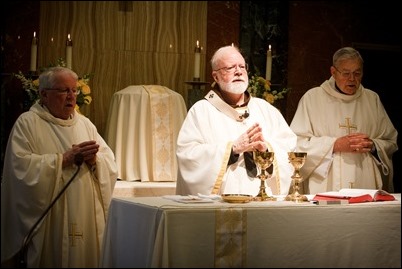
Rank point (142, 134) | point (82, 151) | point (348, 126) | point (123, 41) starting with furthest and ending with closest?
point (123, 41) < point (142, 134) < point (348, 126) < point (82, 151)

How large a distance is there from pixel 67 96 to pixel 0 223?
1205 mm

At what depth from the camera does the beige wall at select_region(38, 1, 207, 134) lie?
8576 millimetres

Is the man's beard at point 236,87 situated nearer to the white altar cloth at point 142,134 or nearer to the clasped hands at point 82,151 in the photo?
the clasped hands at point 82,151

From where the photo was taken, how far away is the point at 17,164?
562cm

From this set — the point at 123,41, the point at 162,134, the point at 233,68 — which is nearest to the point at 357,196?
the point at 233,68

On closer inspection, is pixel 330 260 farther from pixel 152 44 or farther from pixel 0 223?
pixel 152 44

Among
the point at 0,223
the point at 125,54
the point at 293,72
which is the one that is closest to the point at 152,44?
the point at 125,54

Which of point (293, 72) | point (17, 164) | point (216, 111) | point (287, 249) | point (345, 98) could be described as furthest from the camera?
point (293, 72)

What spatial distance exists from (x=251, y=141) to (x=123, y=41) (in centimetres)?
348

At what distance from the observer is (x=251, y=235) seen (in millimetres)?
4738

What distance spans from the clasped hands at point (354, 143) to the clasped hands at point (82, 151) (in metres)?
2.21

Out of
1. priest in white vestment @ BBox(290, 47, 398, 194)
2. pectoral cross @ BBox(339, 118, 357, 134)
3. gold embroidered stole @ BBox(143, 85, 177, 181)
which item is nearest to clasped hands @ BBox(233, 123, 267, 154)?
priest in white vestment @ BBox(290, 47, 398, 194)

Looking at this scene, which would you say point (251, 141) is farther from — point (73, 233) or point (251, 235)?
point (73, 233)

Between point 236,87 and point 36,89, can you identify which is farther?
point 36,89
